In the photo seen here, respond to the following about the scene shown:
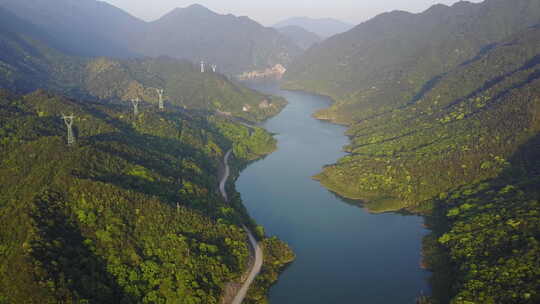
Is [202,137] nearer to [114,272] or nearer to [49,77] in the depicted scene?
[114,272]

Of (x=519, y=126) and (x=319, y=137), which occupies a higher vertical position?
(x=519, y=126)

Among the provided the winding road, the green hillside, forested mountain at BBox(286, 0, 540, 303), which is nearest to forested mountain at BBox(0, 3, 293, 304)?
the green hillside

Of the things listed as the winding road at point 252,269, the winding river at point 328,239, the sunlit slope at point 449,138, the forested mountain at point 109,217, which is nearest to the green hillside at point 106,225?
the forested mountain at point 109,217

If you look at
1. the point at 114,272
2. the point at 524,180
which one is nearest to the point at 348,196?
the point at 524,180

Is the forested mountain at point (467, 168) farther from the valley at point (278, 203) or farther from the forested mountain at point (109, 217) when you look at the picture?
the forested mountain at point (109, 217)

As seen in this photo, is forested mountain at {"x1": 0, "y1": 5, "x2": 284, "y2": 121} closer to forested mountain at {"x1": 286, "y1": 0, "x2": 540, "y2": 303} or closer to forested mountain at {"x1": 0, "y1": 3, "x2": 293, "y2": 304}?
forested mountain at {"x1": 286, "y1": 0, "x2": 540, "y2": 303}
